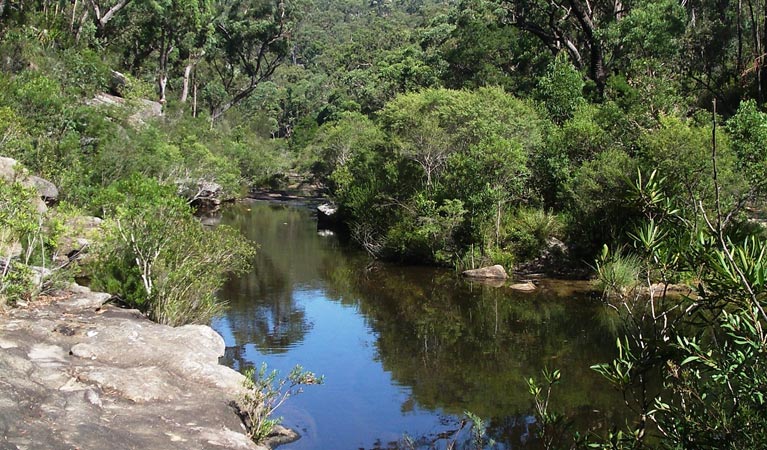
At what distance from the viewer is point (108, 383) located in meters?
9.48

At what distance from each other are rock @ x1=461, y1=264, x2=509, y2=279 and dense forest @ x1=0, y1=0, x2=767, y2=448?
26.7 inches

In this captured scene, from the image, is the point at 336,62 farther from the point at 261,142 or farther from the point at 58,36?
the point at 58,36

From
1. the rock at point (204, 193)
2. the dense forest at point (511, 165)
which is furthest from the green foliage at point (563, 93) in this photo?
the rock at point (204, 193)

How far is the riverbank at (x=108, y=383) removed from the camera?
7.87 metres

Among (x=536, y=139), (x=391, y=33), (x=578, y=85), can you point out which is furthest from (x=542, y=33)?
(x=391, y=33)

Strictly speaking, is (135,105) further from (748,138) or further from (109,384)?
(109,384)

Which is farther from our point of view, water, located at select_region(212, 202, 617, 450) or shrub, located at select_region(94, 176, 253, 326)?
shrub, located at select_region(94, 176, 253, 326)

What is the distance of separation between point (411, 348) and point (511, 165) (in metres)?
10.2

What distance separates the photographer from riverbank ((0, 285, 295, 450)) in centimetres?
787

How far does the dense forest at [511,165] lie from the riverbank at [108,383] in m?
1.24

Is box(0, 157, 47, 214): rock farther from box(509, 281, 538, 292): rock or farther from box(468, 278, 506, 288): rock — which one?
box(509, 281, 538, 292): rock

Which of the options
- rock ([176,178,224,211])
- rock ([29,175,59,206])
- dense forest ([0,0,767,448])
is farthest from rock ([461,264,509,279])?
rock ([176,178,224,211])

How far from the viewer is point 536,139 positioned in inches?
1028

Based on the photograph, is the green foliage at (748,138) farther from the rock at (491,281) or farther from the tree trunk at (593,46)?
the tree trunk at (593,46)
